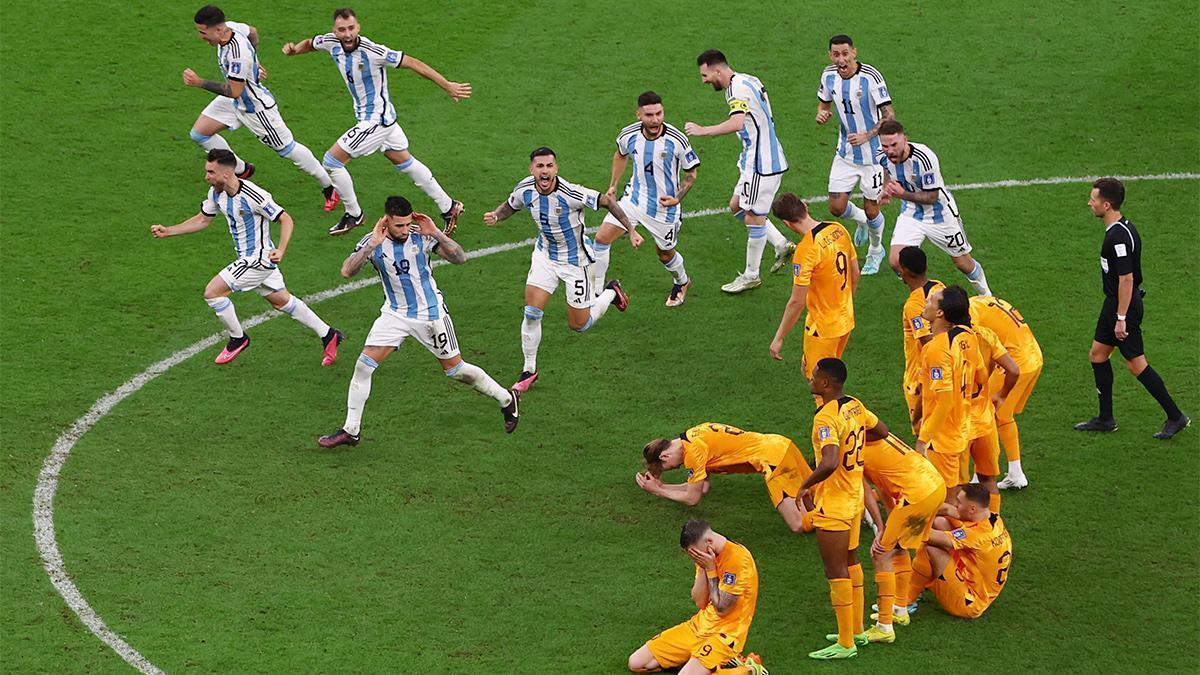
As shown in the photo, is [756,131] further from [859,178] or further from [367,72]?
[367,72]

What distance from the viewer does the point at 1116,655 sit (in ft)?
35.7

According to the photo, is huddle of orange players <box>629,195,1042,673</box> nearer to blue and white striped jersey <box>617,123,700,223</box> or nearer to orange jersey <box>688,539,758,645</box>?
orange jersey <box>688,539,758,645</box>

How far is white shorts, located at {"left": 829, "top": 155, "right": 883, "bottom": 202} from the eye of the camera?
1625 centimetres

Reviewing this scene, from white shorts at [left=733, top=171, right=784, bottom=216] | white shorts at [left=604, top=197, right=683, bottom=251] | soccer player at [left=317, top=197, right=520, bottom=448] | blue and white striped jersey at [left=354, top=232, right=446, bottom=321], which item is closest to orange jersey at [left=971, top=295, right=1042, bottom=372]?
white shorts at [left=733, top=171, right=784, bottom=216]

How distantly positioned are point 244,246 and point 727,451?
204 inches

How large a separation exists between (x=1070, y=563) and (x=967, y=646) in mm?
1470

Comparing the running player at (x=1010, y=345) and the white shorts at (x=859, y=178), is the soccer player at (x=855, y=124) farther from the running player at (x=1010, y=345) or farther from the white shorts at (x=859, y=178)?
the running player at (x=1010, y=345)

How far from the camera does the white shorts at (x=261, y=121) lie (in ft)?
56.4

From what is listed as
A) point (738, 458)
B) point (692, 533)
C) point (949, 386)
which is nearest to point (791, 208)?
point (738, 458)

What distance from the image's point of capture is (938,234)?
14.9m

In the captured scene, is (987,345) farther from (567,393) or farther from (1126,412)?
(567,393)

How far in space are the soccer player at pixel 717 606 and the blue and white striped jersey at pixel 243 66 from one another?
8847 mm

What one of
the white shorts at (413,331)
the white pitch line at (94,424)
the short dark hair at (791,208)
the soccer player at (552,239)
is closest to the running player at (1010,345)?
the short dark hair at (791,208)

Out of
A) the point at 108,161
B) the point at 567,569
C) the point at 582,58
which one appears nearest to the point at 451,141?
the point at 582,58
